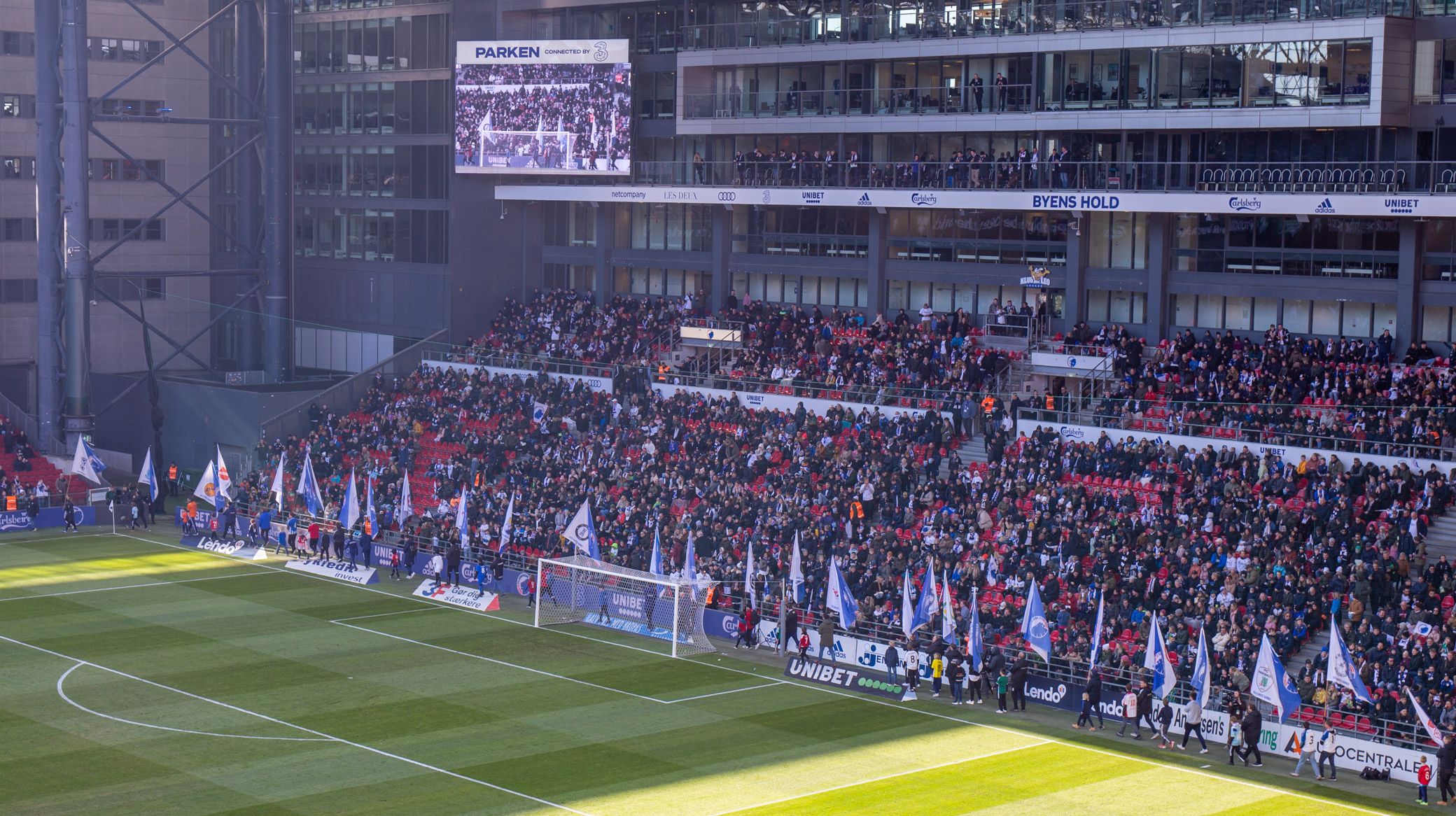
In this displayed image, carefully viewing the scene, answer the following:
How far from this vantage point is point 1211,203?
175 ft

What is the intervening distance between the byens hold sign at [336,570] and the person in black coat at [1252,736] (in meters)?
28.0

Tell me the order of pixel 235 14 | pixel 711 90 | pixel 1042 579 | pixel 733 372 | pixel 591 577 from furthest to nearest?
pixel 235 14 < pixel 711 90 < pixel 733 372 < pixel 591 577 < pixel 1042 579

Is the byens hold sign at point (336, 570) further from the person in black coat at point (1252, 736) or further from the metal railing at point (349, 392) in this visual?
the person in black coat at point (1252, 736)

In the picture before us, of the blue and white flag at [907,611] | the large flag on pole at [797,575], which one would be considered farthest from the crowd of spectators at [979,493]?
the blue and white flag at [907,611]

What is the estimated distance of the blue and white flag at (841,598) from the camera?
42.9m

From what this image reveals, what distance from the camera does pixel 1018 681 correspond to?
130 ft

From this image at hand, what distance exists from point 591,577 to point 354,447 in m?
21.4

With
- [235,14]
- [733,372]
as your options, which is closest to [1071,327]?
[733,372]

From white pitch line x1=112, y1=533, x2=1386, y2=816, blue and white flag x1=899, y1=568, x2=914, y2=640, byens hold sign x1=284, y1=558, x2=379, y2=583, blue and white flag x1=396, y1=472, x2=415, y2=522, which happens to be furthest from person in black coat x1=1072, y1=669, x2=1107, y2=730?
blue and white flag x1=396, y1=472, x2=415, y2=522

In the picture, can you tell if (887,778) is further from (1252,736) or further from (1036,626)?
(1252,736)

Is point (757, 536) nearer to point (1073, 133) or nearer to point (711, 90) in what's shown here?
point (1073, 133)

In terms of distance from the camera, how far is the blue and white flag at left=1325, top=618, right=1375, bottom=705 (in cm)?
3472

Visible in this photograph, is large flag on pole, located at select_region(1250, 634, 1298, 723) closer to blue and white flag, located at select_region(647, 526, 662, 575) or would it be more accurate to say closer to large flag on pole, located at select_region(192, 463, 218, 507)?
blue and white flag, located at select_region(647, 526, 662, 575)

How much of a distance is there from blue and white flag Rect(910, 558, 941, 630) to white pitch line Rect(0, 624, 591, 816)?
1215cm
